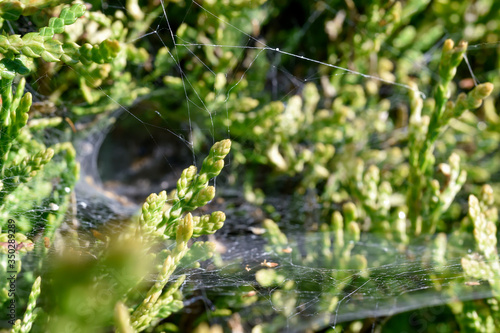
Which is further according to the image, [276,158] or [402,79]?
[402,79]

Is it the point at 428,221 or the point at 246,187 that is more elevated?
the point at 428,221

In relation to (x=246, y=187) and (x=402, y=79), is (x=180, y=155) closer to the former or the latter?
(x=246, y=187)

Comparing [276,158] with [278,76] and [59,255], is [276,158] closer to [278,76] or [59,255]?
[278,76]

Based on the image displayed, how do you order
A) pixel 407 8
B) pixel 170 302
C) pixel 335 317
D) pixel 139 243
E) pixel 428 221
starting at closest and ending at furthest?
pixel 139 243 < pixel 170 302 < pixel 335 317 < pixel 428 221 < pixel 407 8

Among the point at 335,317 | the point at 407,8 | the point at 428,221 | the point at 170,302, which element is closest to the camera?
the point at 170,302

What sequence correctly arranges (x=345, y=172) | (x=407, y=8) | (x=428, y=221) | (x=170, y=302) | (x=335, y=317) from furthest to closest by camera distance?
(x=345, y=172), (x=407, y=8), (x=428, y=221), (x=335, y=317), (x=170, y=302)

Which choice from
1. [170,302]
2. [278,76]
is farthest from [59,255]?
[278,76]

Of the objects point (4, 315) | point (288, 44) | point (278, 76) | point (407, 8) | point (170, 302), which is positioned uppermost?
point (407, 8)

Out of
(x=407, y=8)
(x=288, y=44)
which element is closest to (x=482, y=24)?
(x=407, y=8)

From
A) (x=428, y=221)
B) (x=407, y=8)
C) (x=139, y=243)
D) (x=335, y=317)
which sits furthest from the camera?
(x=407, y=8)
